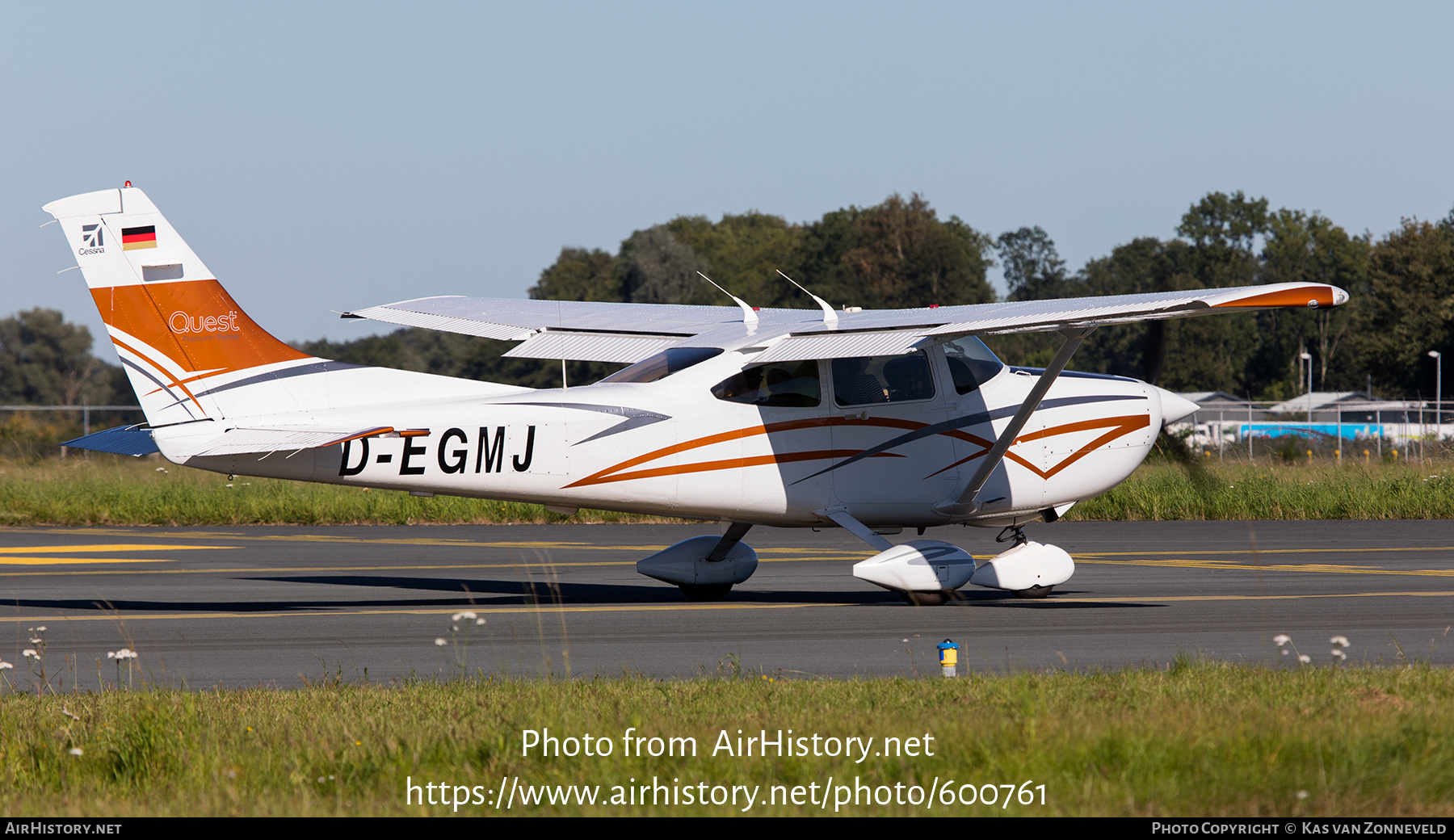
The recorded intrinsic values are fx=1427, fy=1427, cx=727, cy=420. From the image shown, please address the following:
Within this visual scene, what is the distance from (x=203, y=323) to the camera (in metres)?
12.0

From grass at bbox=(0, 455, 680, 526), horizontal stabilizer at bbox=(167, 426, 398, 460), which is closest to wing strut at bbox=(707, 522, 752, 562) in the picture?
horizontal stabilizer at bbox=(167, 426, 398, 460)

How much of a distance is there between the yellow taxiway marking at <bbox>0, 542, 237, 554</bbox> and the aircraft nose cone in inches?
483

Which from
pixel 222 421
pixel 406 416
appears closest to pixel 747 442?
pixel 406 416

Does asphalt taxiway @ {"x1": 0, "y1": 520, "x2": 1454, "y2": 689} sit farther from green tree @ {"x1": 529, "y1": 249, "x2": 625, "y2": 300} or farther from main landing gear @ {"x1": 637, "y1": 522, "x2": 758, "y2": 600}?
green tree @ {"x1": 529, "y1": 249, "x2": 625, "y2": 300}

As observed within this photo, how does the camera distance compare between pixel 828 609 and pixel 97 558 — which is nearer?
pixel 828 609

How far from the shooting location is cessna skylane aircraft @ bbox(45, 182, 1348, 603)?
11586 mm

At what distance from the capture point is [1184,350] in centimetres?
10050

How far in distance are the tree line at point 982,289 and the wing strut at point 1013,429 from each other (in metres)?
62.3

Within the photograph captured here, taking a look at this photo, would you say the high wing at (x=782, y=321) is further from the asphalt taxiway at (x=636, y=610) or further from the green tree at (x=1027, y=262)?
the green tree at (x=1027, y=262)

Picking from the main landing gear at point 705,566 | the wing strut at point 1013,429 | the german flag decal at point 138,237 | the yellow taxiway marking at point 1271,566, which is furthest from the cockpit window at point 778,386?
the yellow taxiway marking at point 1271,566

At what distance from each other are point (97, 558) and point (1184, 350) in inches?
3643

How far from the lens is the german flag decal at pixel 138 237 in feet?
38.9

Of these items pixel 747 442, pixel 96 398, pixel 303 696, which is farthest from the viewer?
pixel 96 398

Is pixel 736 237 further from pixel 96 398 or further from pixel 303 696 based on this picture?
pixel 303 696
